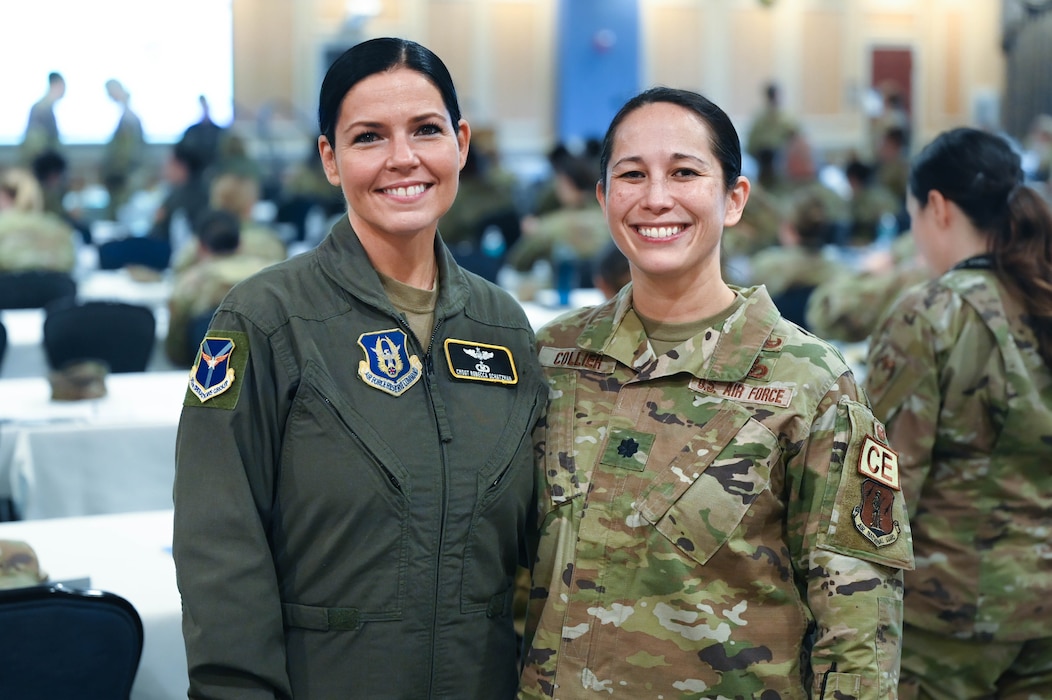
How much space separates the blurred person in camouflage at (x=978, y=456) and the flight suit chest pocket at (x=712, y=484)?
0.68 metres

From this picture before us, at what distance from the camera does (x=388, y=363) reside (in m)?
1.64

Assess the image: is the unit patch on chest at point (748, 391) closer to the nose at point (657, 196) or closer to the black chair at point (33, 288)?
the nose at point (657, 196)

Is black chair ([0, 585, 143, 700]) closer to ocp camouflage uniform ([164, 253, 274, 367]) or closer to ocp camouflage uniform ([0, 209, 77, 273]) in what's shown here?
ocp camouflage uniform ([164, 253, 274, 367])

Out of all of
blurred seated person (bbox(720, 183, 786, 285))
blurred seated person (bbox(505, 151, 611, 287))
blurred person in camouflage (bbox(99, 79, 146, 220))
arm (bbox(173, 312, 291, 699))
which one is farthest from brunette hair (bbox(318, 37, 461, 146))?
blurred person in camouflage (bbox(99, 79, 146, 220))

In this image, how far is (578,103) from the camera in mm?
15227

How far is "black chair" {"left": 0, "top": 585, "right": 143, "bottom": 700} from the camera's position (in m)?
1.81

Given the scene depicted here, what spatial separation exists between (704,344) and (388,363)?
1.49 feet

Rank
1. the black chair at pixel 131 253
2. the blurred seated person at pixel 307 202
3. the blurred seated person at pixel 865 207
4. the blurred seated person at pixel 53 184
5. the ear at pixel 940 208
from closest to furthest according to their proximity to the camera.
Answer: the ear at pixel 940 208 < the black chair at pixel 131 253 < the blurred seated person at pixel 53 184 < the blurred seated person at pixel 307 202 < the blurred seated person at pixel 865 207

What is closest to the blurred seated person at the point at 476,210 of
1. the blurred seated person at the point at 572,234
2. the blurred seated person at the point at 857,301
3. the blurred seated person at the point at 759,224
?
the blurred seated person at the point at 572,234

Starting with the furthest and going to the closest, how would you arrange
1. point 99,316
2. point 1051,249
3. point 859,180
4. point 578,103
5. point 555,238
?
point 578,103, point 859,180, point 555,238, point 99,316, point 1051,249

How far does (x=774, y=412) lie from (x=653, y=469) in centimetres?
19

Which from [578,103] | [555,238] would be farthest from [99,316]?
[578,103]

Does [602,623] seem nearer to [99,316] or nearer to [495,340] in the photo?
[495,340]

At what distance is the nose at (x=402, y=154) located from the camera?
1655mm
